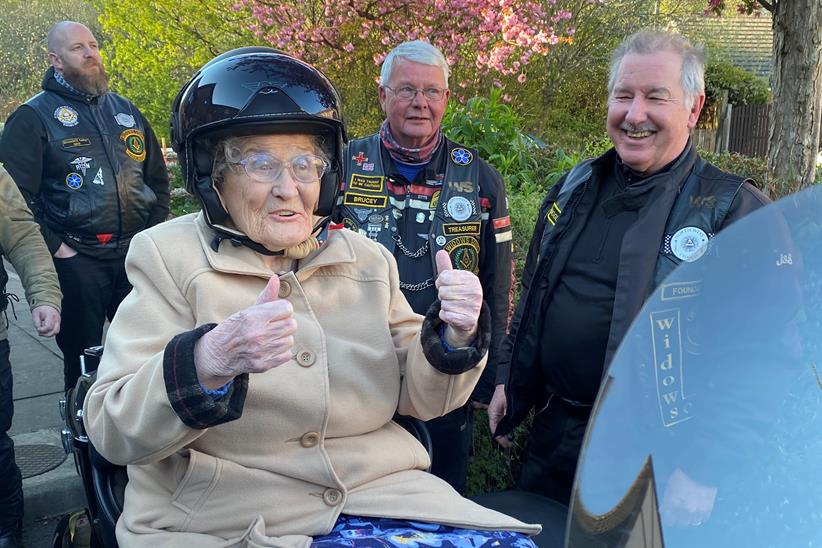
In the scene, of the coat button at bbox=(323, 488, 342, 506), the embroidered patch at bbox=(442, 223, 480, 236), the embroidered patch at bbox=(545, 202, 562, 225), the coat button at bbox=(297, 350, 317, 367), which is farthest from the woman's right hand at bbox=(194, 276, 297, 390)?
the embroidered patch at bbox=(442, 223, 480, 236)

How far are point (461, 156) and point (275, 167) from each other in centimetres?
162

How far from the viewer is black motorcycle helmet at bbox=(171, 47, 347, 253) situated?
2.09 metres

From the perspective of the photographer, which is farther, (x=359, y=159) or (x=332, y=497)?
(x=359, y=159)

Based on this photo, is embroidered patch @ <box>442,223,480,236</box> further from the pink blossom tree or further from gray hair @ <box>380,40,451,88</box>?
the pink blossom tree

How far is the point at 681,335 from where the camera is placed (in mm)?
1272

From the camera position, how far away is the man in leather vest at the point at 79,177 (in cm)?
435

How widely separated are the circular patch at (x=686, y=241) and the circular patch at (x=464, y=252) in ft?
3.69

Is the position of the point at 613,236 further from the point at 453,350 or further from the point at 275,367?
the point at 275,367

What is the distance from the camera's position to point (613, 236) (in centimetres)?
268

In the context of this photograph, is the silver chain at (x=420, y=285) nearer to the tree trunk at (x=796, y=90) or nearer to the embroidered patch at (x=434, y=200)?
the embroidered patch at (x=434, y=200)

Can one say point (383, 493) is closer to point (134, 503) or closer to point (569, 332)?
point (134, 503)

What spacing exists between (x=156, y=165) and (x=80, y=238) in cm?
71

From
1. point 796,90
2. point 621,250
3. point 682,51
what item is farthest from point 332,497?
point 796,90


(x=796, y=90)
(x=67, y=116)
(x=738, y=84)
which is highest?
(x=738, y=84)
